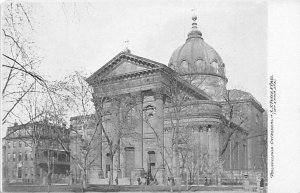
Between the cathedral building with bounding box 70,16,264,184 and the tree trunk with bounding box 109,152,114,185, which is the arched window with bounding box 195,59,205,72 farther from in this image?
the tree trunk with bounding box 109,152,114,185

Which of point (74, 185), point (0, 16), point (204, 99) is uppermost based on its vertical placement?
point (0, 16)

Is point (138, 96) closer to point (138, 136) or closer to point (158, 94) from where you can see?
point (158, 94)

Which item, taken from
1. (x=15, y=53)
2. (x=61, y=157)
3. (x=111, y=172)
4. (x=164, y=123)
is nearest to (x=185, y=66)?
(x=164, y=123)

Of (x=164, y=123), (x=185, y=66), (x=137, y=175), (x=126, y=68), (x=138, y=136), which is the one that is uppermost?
(x=185, y=66)

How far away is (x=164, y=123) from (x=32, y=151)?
17.1 feet

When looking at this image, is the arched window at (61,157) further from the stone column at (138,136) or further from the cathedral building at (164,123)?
the stone column at (138,136)

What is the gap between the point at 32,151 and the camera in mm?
17234

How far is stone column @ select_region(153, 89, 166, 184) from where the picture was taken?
1758 cm

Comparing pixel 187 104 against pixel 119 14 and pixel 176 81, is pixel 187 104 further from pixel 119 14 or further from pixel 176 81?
pixel 119 14

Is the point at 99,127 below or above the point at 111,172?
above

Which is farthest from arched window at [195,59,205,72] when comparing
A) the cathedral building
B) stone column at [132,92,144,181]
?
stone column at [132,92,144,181]

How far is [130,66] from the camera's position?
60.7ft

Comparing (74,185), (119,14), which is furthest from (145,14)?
(74,185)

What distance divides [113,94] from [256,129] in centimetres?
548
